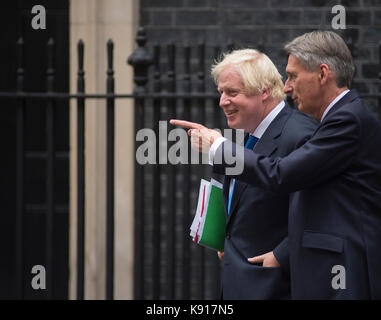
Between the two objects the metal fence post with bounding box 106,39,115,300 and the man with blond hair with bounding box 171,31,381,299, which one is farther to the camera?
the metal fence post with bounding box 106,39,115,300

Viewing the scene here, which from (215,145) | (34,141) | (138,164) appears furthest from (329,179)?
(34,141)

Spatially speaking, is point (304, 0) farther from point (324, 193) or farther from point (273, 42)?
point (324, 193)

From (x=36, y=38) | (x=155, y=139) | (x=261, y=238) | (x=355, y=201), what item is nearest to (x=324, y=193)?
(x=355, y=201)

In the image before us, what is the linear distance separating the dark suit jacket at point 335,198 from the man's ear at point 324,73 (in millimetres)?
98

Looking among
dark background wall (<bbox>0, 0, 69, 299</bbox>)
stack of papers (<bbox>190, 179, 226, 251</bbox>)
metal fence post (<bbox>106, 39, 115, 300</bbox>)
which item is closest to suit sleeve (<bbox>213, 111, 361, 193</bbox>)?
stack of papers (<bbox>190, 179, 226, 251</bbox>)

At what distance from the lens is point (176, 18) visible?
618cm

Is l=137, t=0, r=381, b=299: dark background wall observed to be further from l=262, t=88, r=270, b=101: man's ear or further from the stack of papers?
l=262, t=88, r=270, b=101: man's ear

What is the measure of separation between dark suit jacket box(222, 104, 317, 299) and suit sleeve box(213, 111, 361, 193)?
0.21 metres

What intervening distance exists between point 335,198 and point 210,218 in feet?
2.17

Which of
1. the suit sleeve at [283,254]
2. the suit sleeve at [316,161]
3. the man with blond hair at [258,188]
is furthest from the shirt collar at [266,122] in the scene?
the suit sleeve at [283,254]

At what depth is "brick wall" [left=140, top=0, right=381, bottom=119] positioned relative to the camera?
6125 millimetres

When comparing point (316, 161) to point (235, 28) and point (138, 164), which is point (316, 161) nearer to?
point (138, 164)

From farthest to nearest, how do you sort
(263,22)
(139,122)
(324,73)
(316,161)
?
(263,22) → (139,122) → (324,73) → (316,161)

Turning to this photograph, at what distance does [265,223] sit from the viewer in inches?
123
